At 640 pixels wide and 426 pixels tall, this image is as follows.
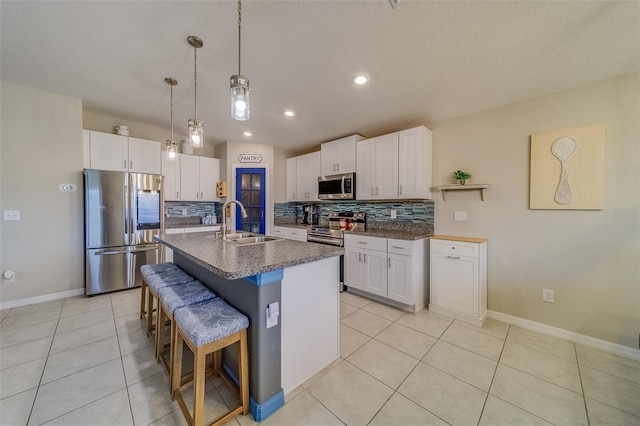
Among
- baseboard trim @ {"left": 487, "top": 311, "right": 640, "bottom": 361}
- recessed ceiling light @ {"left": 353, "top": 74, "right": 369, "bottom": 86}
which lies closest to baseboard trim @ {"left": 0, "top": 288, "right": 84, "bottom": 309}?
recessed ceiling light @ {"left": 353, "top": 74, "right": 369, "bottom": 86}

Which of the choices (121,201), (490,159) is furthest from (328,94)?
(121,201)

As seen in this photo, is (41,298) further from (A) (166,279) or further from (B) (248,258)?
(B) (248,258)

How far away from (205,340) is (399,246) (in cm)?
223

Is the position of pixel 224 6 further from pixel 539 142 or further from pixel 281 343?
pixel 539 142

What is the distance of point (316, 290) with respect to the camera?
1.69m

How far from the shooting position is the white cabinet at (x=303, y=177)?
169 inches

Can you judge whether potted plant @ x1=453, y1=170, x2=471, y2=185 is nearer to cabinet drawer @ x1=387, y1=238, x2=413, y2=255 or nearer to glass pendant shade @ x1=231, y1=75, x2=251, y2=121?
cabinet drawer @ x1=387, y1=238, x2=413, y2=255

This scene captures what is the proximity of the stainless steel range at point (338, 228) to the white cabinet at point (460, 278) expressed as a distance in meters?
1.27

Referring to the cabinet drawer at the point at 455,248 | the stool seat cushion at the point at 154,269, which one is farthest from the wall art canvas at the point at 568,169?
the stool seat cushion at the point at 154,269

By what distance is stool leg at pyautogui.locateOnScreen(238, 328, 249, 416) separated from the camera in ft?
4.45

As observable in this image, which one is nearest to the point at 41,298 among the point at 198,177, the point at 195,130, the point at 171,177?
the point at 171,177

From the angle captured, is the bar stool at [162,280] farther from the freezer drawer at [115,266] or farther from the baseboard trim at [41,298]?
the baseboard trim at [41,298]

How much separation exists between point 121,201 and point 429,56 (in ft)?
13.2

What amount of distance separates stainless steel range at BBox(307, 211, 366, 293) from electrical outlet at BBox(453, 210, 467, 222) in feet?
4.42
